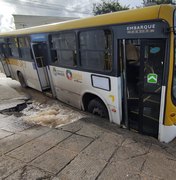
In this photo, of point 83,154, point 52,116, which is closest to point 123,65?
point 83,154

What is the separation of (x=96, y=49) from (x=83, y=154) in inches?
89.5

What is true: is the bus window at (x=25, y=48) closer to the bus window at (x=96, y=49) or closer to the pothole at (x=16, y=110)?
the pothole at (x=16, y=110)

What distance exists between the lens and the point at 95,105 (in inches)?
196

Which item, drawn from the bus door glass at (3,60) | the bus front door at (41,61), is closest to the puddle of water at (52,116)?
the bus front door at (41,61)

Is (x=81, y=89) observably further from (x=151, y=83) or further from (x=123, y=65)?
(x=151, y=83)

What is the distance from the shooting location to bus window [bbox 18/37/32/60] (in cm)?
743

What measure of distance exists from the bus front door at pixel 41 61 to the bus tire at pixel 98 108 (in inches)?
100

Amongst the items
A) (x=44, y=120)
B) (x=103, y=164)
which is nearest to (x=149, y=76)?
(x=103, y=164)

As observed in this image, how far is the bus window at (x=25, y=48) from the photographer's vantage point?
24.4ft

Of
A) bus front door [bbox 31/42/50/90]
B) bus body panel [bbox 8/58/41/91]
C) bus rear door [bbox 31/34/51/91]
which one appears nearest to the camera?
bus rear door [bbox 31/34/51/91]

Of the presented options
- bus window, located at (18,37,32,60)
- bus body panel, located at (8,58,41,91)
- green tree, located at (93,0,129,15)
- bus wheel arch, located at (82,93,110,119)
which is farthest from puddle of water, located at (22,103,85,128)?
green tree, located at (93,0,129,15)

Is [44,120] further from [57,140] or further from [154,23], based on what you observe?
[154,23]

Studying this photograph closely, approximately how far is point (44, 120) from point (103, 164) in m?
2.84

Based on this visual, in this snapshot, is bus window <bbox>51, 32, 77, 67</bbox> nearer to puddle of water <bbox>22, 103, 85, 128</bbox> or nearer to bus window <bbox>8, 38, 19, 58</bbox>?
puddle of water <bbox>22, 103, 85, 128</bbox>
